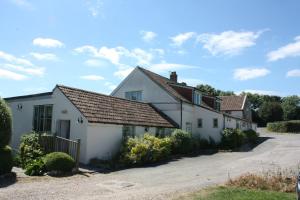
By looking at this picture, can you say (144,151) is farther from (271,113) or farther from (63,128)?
(271,113)

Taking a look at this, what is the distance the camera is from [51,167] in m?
16.6

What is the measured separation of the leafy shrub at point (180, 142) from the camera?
27547 mm

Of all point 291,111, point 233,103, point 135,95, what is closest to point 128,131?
point 135,95

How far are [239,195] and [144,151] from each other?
10.9 m

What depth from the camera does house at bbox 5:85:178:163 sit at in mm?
21359

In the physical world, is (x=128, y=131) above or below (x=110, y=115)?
below

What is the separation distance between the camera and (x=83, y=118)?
2122 centimetres

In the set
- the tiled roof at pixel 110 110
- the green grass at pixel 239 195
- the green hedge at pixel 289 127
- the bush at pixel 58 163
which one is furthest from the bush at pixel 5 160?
the green hedge at pixel 289 127

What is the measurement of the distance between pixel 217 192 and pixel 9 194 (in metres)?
7.33

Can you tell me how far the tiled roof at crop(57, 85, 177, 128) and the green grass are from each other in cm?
1096

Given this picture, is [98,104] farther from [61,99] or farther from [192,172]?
[192,172]

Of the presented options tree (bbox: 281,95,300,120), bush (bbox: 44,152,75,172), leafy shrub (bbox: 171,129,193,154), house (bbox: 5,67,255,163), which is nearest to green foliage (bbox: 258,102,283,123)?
tree (bbox: 281,95,300,120)

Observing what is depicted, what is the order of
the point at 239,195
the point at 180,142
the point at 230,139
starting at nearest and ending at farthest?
the point at 239,195 < the point at 180,142 < the point at 230,139

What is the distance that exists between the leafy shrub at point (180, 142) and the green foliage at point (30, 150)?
1139cm
